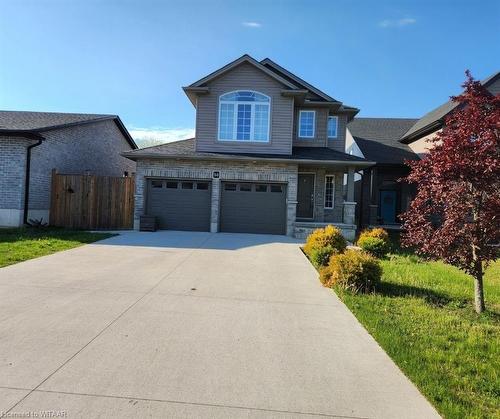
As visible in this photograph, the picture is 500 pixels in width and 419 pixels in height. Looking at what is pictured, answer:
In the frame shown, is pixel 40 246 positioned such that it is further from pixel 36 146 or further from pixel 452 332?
pixel 452 332

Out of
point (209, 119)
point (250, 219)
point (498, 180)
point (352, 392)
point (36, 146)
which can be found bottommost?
Result: point (352, 392)

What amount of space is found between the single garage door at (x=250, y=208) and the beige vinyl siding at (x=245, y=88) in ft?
5.51

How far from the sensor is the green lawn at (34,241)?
9.73 m

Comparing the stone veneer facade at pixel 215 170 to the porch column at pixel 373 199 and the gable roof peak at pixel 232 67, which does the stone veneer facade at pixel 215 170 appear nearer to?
the gable roof peak at pixel 232 67

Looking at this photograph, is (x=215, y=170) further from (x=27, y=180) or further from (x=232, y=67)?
(x=27, y=180)

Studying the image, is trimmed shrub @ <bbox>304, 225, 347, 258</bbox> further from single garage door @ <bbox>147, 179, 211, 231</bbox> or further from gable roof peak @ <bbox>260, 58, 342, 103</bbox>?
gable roof peak @ <bbox>260, 58, 342, 103</bbox>

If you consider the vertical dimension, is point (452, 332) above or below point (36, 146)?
below

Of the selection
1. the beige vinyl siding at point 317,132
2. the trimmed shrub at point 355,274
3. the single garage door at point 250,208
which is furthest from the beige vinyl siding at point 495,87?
the trimmed shrub at point 355,274

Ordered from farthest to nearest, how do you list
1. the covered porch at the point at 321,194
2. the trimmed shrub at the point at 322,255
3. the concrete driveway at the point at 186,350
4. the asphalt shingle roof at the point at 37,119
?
the covered porch at the point at 321,194, the asphalt shingle roof at the point at 37,119, the trimmed shrub at the point at 322,255, the concrete driveway at the point at 186,350

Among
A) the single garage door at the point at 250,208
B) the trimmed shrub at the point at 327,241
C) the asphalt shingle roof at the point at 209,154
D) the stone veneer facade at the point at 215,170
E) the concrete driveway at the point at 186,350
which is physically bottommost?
the concrete driveway at the point at 186,350

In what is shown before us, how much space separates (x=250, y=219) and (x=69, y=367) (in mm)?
13503

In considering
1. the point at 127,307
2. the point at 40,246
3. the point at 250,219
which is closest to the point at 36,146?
the point at 40,246

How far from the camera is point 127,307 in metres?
5.86

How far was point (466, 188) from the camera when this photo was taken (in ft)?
21.7
